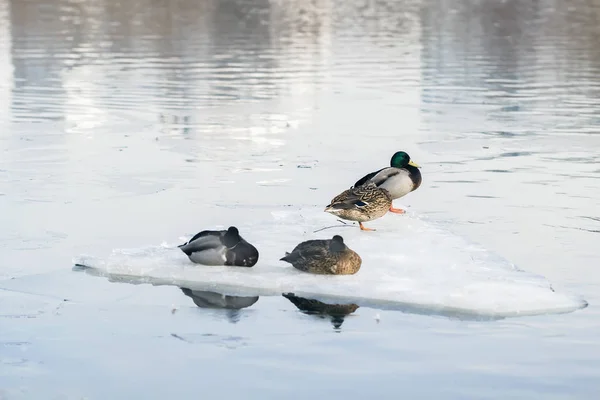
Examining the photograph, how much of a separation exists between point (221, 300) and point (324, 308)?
869 millimetres

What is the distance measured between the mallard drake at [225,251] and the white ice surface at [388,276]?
87 mm

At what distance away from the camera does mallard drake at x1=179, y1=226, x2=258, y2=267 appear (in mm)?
10648

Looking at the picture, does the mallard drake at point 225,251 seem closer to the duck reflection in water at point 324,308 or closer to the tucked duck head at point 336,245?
the tucked duck head at point 336,245

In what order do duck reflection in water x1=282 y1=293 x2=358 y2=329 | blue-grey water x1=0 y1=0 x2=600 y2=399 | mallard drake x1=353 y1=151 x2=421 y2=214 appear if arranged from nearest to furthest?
blue-grey water x1=0 y1=0 x2=600 y2=399, duck reflection in water x1=282 y1=293 x2=358 y2=329, mallard drake x1=353 y1=151 x2=421 y2=214

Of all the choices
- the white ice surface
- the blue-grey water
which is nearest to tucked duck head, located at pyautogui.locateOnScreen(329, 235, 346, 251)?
the white ice surface

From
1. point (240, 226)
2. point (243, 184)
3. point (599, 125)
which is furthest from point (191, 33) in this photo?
point (240, 226)

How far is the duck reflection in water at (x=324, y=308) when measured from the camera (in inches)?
372

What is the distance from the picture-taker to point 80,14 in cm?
6431

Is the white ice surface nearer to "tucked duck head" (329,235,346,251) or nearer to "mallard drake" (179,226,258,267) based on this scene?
"mallard drake" (179,226,258,267)

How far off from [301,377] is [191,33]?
1686 inches

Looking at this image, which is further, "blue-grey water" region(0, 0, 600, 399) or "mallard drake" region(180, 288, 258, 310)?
"mallard drake" region(180, 288, 258, 310)

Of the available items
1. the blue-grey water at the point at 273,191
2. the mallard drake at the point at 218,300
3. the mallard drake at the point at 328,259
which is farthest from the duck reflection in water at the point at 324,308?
the mallard drake at the point at 328,259

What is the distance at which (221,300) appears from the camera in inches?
389

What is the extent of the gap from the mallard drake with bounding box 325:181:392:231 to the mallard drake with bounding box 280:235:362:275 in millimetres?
1890
